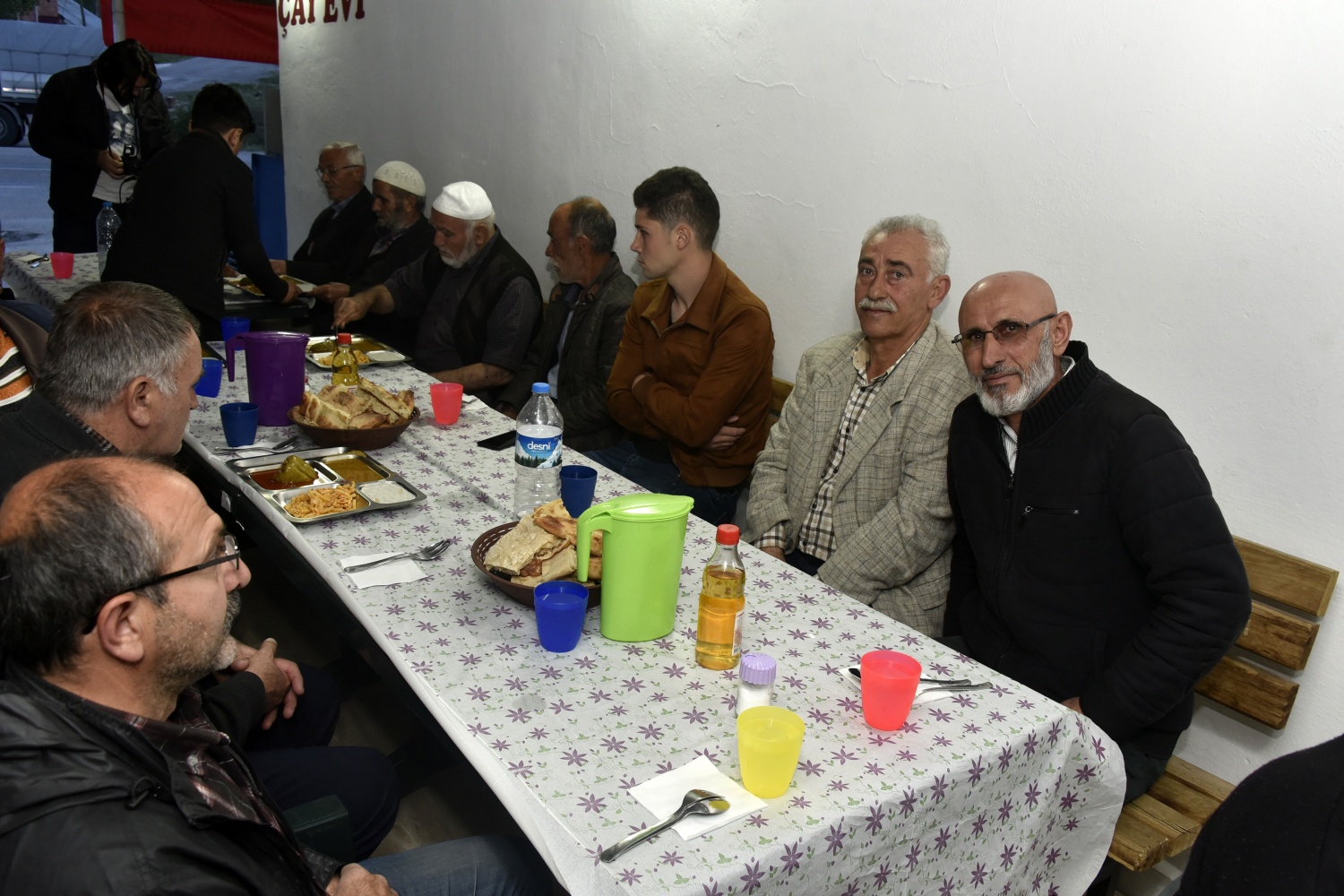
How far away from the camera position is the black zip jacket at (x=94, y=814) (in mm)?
1008

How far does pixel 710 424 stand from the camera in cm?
319

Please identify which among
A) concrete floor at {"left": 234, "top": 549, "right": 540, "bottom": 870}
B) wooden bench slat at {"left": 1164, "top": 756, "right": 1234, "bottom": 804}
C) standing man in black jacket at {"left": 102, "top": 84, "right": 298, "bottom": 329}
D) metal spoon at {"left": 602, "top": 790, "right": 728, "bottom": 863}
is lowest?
concrete floor at {"left": 234, "top": 549, "right": 540, "bottom": 870}

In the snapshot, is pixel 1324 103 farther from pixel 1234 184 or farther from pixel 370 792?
pixel 370 792

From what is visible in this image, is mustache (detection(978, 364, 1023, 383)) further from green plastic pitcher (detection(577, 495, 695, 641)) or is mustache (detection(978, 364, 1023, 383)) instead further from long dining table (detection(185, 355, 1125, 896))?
green plastic pitcher (detection(577, 495, 695, 641))

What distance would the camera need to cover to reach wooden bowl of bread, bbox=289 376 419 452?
2641 millimetres

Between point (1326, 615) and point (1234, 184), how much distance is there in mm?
1044

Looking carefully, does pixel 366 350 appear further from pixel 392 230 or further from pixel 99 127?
pixel 99 127

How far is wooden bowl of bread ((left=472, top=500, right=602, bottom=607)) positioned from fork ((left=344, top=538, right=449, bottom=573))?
18cm

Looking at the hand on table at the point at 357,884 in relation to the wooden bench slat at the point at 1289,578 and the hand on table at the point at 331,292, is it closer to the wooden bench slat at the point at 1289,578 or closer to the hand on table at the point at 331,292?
the wooden bench slat at the point at 1289,578

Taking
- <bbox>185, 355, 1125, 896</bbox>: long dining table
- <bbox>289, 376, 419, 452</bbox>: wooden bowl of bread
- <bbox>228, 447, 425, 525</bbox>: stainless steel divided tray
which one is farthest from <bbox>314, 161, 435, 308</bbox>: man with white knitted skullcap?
<bbox>185, 355, 1125, 896</bbox>: long dining table

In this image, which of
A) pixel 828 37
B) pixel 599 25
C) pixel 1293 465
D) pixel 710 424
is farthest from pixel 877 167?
pixel 599 25

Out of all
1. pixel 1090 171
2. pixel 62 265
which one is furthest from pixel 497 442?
pixel 62 265

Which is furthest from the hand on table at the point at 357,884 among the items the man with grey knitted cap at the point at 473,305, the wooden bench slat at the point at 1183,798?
the man with grey knitted cap at the point at 473,305

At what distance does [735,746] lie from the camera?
4.82ft
